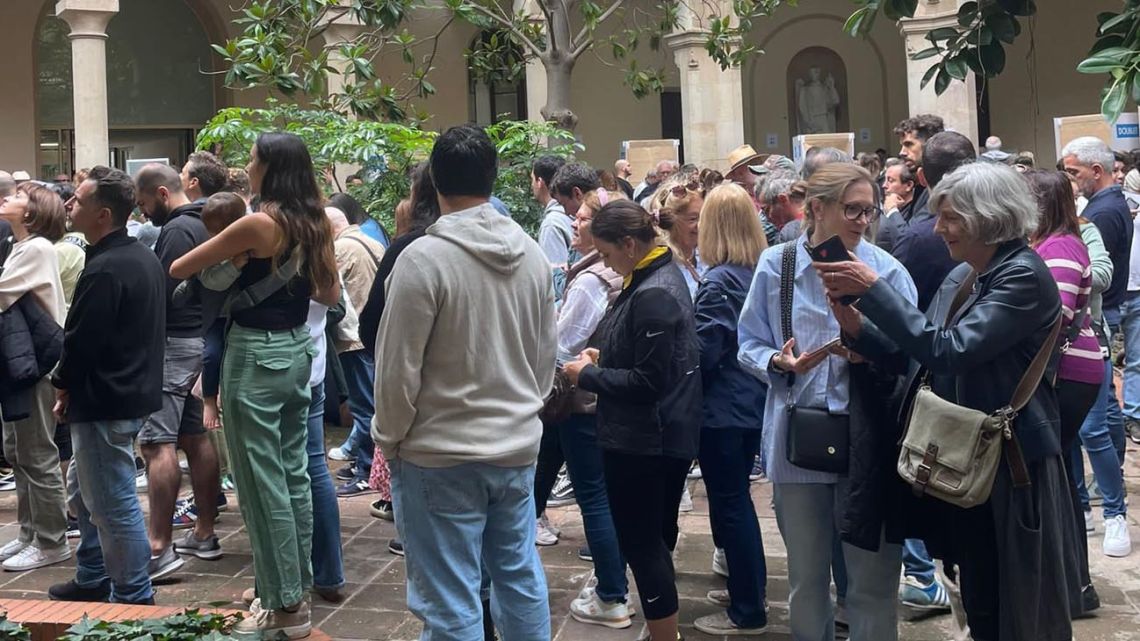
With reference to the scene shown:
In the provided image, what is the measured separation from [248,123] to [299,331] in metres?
4.94

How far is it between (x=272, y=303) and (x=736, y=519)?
2.00 meters

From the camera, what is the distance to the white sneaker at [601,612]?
5.15 metres

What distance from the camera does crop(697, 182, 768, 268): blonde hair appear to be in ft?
16.5

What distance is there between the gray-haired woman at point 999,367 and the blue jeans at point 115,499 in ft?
9.86

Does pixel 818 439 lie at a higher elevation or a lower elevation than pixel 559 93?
lower

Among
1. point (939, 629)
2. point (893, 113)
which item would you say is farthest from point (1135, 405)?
A: point (893, 113)

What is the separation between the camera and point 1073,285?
16.3 feet

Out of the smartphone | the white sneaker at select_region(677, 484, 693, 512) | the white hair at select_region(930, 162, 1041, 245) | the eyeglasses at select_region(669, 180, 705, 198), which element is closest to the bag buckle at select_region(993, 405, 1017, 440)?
the white hair at select_region(930, 162, 1041, 245)

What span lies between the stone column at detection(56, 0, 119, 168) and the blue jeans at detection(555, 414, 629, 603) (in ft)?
46.3

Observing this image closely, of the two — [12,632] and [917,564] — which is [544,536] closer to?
[917,564]

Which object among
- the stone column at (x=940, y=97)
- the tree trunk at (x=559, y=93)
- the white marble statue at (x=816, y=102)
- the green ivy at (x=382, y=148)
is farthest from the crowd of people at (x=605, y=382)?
the white marble statue at (x=816, y=102)

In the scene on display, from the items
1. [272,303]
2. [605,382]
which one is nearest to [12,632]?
[272,303]

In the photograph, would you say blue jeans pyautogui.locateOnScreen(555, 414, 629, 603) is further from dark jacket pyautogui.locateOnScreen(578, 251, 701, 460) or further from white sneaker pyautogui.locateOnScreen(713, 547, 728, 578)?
white sneaker pyautogui.locateOnScreen(713, 547, 728, 578)

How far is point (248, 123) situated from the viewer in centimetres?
937
